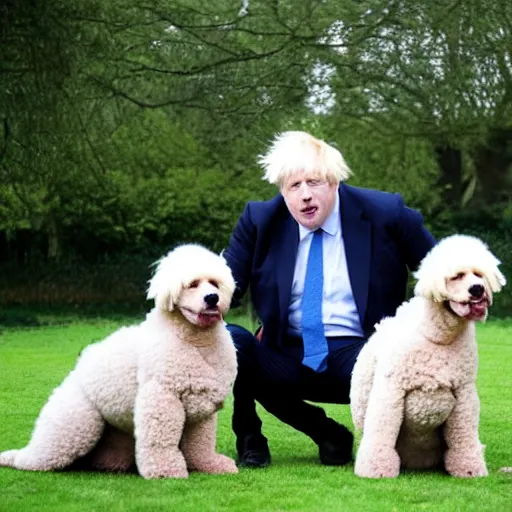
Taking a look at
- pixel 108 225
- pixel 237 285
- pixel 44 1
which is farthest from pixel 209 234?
pixel 237 285

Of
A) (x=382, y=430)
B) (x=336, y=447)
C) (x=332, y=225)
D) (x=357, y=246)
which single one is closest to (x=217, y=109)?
(x=332, y=225)

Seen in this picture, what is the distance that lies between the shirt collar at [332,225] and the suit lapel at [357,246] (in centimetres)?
3

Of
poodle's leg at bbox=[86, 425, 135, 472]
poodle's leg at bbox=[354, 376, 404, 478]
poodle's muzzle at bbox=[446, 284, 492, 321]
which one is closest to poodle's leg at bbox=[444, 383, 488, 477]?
poodle's leg at bbox=[354, 376, 404, 478]

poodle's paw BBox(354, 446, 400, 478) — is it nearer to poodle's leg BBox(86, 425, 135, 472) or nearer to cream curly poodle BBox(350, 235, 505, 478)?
cream curly poodle BBox(350, 235, 505, 478)

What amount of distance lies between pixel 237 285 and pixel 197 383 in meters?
0.91

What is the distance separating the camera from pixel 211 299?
5230 millimetres

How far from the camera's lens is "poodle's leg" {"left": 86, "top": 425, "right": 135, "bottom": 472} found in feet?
18.6

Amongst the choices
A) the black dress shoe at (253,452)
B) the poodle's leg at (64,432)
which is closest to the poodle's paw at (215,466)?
the black dress shoe at (253,452)

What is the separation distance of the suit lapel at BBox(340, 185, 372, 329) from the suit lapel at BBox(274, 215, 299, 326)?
9.9 inches

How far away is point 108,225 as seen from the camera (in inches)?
942

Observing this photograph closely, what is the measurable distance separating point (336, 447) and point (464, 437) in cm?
84

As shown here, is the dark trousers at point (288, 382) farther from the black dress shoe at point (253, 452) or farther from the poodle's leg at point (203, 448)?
the poodle's leg at point (203, 448)

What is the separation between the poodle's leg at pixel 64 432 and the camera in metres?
5.46

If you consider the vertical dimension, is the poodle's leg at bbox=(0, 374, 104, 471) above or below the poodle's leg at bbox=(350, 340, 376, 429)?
below
